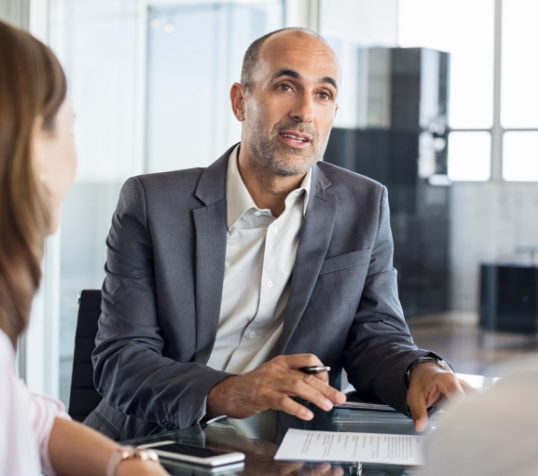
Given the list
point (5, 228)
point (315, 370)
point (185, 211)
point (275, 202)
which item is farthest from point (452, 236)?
point (5, 228)

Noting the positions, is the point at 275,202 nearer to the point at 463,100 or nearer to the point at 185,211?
the point at 185,211

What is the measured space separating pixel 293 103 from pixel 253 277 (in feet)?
1.70

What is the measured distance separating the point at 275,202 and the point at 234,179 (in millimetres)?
138

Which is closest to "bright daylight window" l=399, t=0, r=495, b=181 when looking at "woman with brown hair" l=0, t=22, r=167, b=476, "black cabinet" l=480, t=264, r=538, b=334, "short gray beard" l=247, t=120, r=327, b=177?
"black cabinet" l=480, t=264, r=538, b=334

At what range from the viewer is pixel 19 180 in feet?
2.82

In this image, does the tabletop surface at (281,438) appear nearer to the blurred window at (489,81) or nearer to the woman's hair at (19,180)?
the woman's hair at (19,180)

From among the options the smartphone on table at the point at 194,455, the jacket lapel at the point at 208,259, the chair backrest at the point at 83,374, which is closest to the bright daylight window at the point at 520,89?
the jacket lapel at the point at 208,259

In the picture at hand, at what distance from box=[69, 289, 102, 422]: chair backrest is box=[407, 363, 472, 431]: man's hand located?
2.96 ft

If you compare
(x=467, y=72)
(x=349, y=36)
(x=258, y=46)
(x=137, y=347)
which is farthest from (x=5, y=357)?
(x=349, y=36)

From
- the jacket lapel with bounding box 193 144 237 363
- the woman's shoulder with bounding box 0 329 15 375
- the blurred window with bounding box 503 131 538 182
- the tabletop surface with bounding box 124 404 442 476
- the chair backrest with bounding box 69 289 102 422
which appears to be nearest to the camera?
the woman's shoulder with bounding box 0 329 15 375

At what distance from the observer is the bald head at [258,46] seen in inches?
79.4

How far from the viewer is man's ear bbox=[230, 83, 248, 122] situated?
216 centimetres

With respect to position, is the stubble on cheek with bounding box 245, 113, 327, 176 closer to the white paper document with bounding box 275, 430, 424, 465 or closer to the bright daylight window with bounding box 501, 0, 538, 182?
the white paper document with bounding box 275, 430, 424, 465

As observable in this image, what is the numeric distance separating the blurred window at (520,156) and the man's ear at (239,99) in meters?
1.84
